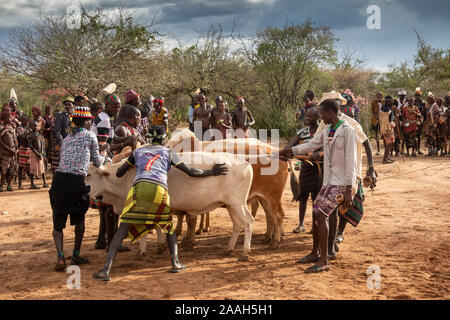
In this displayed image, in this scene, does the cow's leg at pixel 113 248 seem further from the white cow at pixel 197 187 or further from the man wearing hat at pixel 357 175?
the man wearing hat at pixel 357 175

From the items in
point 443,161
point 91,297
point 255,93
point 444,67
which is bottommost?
point 91,297

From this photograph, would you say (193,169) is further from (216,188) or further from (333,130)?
(333,130)

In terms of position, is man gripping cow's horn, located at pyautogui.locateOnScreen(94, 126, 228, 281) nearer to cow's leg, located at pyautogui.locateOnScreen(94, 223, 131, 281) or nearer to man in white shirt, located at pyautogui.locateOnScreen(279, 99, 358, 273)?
cow's leg, located at pyautogui.locateOnScreen(94, 223, 131, 281)

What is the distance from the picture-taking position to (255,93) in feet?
70.1

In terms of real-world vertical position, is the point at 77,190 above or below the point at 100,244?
above

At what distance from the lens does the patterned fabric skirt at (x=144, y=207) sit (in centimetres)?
492

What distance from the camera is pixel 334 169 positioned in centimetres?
521

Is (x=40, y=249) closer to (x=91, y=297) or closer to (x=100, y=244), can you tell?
(x=100, y=244)

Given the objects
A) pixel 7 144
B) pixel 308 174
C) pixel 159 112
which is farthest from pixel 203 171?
pixel 7 144

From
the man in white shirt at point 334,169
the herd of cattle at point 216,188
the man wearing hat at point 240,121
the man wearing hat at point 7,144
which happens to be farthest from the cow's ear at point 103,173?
the man wearing hat at point 240,121

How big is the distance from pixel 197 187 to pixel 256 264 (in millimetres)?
1221

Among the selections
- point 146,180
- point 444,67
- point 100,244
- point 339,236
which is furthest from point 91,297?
point 444,67

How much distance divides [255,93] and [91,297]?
1764cm

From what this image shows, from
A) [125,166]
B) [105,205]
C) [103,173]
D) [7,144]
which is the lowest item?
[105,205]
